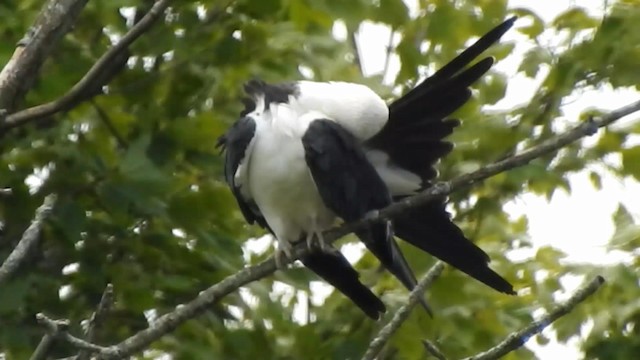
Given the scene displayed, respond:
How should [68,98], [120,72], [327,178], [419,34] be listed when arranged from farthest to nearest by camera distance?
[419,34] → [120,72] → [327,178] → [68,98]

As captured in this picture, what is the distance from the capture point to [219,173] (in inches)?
149

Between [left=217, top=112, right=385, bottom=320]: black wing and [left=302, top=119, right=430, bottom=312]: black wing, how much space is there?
117mm

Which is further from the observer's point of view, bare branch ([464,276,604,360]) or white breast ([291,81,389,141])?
white breast ([291,81,389,141])

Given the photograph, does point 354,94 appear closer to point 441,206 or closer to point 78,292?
point 441,206

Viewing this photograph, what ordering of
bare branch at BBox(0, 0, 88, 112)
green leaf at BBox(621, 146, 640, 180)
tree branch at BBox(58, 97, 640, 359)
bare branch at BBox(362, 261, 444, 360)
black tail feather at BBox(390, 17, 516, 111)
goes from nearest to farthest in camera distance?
1. bare branch at BBox(362, 261, 444, 360)
2. tree branch at BBox(58, 97, 640, 359)
3. bare branch at BBox(0, 0, 88, 112)
4. black tail feather at BBox(390, 17, 516, 111)
5. green leaf at BBox(621, 146, 640, 180)

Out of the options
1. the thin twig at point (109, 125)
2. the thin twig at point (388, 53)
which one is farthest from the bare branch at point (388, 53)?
the thin twig at point (109, 125)

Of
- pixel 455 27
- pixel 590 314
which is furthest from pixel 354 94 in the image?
pixel 590 314

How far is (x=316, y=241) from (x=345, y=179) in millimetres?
232

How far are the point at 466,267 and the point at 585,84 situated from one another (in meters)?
0.74

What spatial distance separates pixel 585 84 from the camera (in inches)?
149

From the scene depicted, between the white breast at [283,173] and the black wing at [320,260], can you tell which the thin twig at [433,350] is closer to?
the black wing at [320,260]

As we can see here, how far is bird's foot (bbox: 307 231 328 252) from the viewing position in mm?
3518

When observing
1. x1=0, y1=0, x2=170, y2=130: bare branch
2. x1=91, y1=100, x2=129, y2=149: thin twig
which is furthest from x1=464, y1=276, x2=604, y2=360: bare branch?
x1=91, y1=100, x2=129, y2=149: thin twig

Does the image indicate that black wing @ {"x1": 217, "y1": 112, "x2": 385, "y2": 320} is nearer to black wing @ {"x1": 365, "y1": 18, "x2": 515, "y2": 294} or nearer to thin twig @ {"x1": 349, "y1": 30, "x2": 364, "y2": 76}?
black wing @ {"x1": 365, "y1": 18, "x2": 515, "y2": 294}
